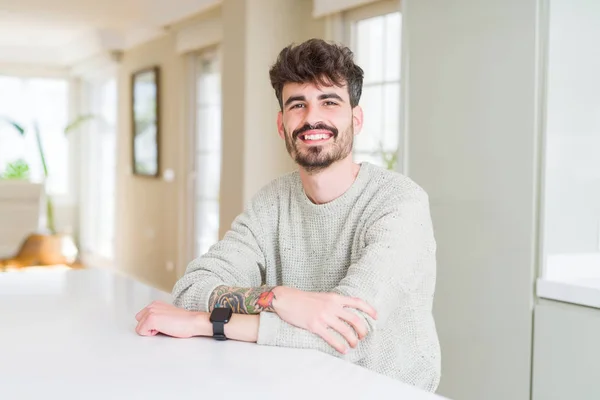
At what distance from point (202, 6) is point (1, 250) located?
344 centimetres

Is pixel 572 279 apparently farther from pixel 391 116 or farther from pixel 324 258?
pixel 391 116

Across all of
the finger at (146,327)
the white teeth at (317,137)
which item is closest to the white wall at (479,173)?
the white teeth at (317,137)

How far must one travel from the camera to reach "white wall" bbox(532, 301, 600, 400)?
7.80 ft

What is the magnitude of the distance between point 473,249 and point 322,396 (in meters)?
1.74

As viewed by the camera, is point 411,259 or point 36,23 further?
point 36,23

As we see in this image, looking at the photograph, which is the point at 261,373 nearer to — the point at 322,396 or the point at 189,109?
the point at 322,396

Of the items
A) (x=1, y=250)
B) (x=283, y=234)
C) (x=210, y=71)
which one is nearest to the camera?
(x=283, y=234)

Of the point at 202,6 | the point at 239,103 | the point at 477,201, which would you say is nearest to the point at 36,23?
the point at 202,6

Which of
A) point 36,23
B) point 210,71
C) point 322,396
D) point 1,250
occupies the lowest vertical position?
point 1,250

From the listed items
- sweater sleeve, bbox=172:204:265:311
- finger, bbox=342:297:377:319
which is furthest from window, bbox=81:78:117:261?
finger, bbox=342:297:377:319

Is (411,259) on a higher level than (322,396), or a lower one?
higher

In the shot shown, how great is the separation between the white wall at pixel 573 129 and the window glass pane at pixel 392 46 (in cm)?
130

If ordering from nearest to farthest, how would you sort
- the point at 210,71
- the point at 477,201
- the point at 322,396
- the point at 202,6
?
the point at 322,396 → the point at 477,201 → the point at 202,6 → the point at 210,71

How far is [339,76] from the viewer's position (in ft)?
5.86
